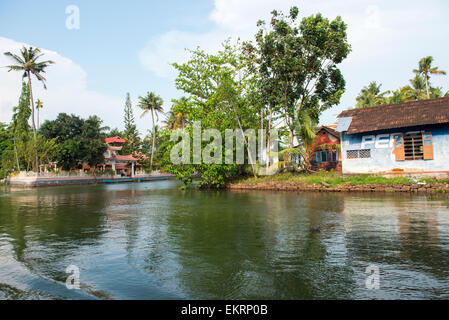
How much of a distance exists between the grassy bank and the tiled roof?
10.8 ft

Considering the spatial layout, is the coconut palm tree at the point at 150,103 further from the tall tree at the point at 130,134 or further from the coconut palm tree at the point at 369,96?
the coconut palm tree at the point at 369,96

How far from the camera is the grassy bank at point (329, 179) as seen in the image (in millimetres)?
19406

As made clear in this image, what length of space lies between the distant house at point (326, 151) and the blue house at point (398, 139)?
7.02 m

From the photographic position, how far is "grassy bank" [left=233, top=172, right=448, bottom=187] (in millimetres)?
19406

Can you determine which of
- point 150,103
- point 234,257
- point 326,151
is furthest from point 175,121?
point 234,257

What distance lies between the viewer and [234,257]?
6383 mm

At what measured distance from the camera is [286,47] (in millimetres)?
23359

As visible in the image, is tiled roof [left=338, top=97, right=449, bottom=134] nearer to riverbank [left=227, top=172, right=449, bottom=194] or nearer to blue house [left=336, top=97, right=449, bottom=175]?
blue house [left=336, top=97, right=449, bottom=175]

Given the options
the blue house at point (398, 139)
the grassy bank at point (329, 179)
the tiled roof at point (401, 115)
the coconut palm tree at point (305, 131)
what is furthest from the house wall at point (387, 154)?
the coconut palm tree at point (305, 131)

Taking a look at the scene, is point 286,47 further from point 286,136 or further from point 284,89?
point 286,136

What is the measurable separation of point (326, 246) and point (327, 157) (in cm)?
2558

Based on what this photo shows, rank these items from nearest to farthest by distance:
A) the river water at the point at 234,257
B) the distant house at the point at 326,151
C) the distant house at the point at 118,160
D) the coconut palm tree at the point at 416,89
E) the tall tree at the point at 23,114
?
the river water at the point at 234,257 < the distant house at the point at 326,151 < the coconut palm tree at the point at 416,89 < the tall tree at the point at 23,114 < the distant house at the point at 118,160

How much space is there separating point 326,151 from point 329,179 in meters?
10.2
